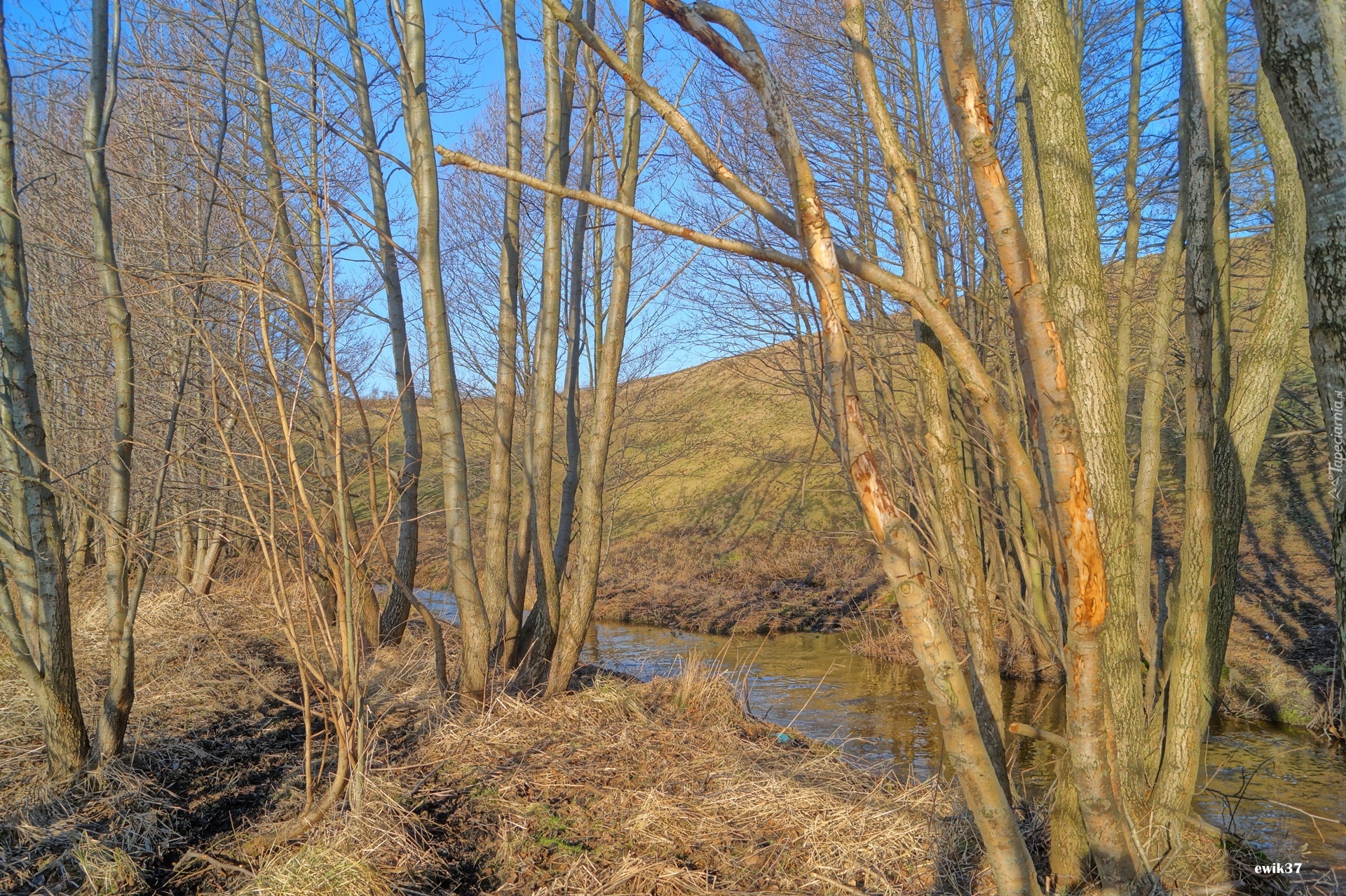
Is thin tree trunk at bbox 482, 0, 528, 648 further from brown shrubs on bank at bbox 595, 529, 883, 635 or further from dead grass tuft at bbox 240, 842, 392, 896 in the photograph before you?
brown shrubs on bank at bbox 595, 529, 883, 635

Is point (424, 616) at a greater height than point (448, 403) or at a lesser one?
lesser

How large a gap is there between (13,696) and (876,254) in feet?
24.2

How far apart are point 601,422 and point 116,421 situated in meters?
3.14

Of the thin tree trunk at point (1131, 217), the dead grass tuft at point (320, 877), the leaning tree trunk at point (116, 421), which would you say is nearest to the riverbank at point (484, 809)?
the dead grass tuft at point (320, 877)

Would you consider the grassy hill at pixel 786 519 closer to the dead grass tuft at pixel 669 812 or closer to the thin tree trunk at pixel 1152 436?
the thin tree trunk at pixel 1152 436

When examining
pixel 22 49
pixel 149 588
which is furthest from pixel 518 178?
pixel 149 588

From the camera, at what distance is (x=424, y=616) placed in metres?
5.30

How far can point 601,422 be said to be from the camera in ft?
21.3

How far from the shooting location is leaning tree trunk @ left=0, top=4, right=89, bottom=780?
4395 millimetres

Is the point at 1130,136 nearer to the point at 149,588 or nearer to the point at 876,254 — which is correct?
the point at 876,254

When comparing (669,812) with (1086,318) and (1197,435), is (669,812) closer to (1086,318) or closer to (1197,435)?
(1086,318)

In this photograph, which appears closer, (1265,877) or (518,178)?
(518,178)

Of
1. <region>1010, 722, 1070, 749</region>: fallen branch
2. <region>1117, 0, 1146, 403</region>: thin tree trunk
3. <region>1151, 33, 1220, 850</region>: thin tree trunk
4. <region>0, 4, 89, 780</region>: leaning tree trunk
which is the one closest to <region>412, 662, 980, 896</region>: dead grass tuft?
<region>1151, 33, 1220, 850</region>: thin tree trunk

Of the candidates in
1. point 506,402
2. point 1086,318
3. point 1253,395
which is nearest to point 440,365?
point 506,402
